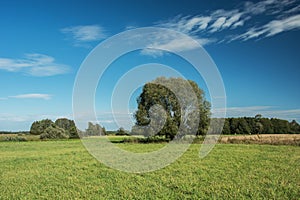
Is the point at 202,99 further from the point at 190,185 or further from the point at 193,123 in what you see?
the point at 190,185

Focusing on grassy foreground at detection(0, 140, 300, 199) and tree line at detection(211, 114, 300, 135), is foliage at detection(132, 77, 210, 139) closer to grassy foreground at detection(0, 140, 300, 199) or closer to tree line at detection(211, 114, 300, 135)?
grassy foreground at detection(0, 140, 300, 199)

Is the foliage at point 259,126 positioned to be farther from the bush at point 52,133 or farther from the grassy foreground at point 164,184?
the grassy foreground at point 164,184

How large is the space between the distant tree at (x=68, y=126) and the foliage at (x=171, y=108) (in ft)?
137

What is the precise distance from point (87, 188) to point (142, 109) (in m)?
31.3

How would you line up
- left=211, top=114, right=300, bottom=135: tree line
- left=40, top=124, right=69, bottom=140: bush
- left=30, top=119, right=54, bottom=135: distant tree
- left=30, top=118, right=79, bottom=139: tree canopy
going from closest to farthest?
1. left=40, top=124, right=69, bottom=140: bush
2. left=30, top=118, right=79, bottom=139: tree canopy
3. left=211, top=114, right=300, bottom=135: tree line
4. left=30, top=119, right=54, bottom=135: distant tree

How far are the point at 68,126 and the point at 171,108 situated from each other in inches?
2294

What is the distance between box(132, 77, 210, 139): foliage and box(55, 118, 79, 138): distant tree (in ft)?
137

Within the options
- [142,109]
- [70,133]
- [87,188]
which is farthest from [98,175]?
[70,133]

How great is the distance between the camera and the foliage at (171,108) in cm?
4106

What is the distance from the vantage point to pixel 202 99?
143 ft

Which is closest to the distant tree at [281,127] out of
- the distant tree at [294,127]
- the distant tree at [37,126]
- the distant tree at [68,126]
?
the distant tree at [294,127]

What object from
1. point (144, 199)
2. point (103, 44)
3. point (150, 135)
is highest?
point (103, 44)

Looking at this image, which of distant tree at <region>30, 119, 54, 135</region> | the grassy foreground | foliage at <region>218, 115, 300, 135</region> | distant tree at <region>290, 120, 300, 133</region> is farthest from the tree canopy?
distant tree at <region>290, 120, 300, 133</region>

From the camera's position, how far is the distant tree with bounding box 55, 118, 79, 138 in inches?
3230
